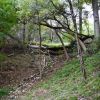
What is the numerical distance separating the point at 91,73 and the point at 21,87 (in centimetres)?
493

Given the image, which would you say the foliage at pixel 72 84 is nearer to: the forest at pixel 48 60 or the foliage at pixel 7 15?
the forest at pixel 48 60

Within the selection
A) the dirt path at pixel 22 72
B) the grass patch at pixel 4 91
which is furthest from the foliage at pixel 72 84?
the grass patch at pixel 4 91

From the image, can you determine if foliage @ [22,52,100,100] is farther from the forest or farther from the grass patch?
the grass patch

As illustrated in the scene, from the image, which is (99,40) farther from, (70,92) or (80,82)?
(70,92)

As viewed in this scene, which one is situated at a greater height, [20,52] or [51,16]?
[51,16]

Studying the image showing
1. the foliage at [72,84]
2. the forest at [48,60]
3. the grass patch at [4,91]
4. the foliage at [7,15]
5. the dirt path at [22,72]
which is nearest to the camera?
the foliage at [72,84]

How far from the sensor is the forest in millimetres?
14702

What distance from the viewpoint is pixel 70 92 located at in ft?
45.1

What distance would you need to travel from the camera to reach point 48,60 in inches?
944

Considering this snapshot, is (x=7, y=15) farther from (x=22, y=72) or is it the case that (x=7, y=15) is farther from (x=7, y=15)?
(x=22, y=72)

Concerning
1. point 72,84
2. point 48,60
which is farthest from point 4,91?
point 48,60

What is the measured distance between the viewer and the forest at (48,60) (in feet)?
48.2

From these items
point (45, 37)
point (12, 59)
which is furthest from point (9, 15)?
point (45, 37)

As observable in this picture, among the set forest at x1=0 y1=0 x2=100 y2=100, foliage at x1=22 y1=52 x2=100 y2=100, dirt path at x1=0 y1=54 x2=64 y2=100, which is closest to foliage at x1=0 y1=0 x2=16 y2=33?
forest at x1=0 y1=0 x2=100 y2=100
